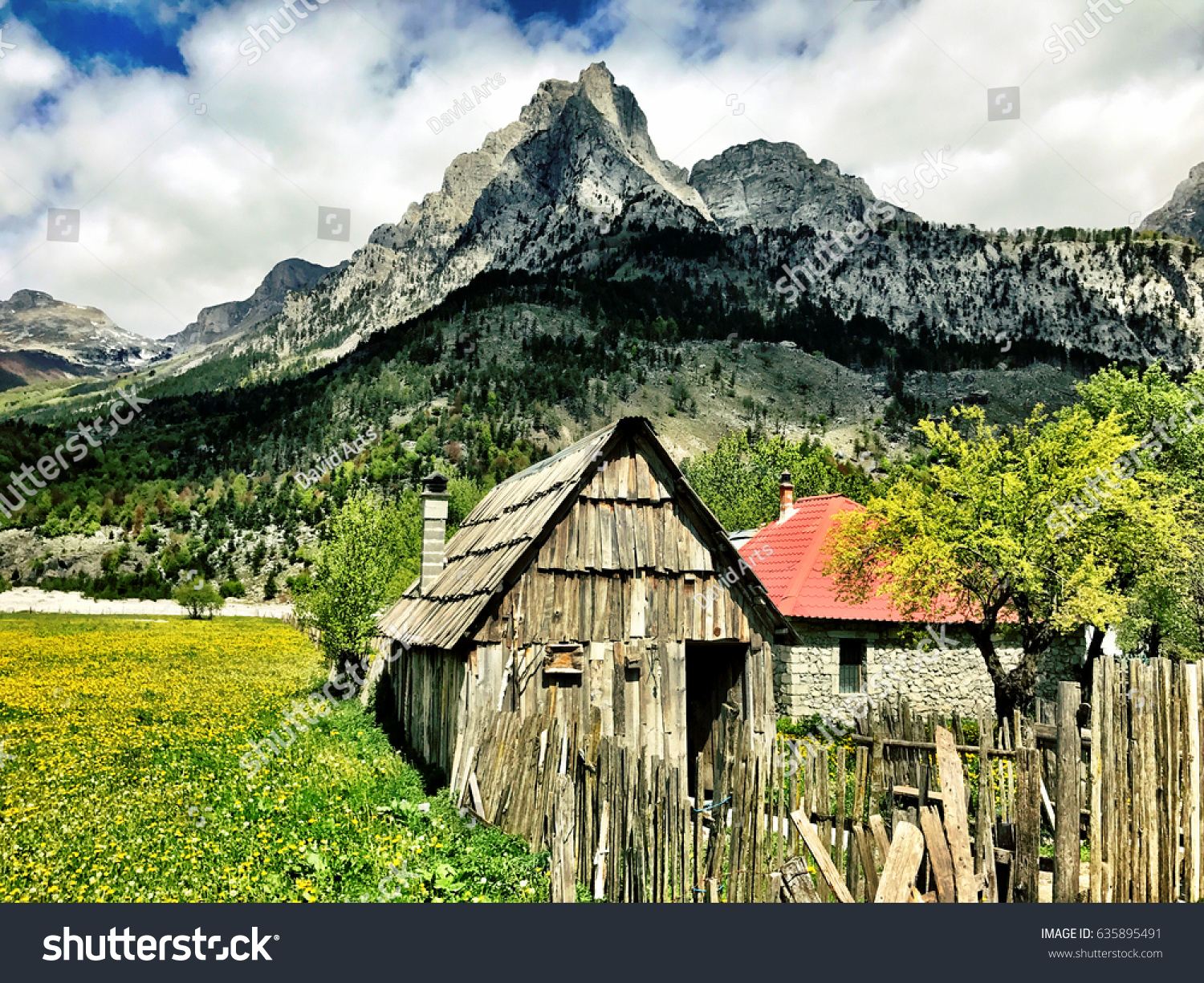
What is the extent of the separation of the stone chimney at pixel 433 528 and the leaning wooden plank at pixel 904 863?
12.5 m

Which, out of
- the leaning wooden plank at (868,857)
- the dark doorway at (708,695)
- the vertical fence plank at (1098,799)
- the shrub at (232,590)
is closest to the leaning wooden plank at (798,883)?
the leaning wooden plank at (868,857)

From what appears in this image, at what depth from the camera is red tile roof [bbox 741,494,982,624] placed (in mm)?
22391

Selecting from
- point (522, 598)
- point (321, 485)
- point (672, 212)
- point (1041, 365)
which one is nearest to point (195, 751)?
point (522, 598)

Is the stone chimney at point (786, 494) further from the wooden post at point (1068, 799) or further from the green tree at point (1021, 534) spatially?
the wooden post at point (1068, 799)

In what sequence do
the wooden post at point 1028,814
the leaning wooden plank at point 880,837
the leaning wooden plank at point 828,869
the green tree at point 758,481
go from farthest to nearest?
the green tree at point 758,481 → the leaning wooden plank at point 880,837 → the wooden post at point 1028,814 → the leaning wooden plank at point 828,869

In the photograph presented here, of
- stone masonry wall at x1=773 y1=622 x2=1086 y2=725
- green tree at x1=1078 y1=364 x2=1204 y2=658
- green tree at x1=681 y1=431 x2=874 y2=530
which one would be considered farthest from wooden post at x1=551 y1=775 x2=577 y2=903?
green tree at x1=681 y1=431 x2=874 y2=530

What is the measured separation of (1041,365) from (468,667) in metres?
156

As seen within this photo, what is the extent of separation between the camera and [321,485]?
3681 inches

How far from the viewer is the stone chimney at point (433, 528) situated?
1747 centimetres

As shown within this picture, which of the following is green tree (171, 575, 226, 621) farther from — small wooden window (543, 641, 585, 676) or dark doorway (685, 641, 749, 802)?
small wooden window (543, 641, 585, 676)

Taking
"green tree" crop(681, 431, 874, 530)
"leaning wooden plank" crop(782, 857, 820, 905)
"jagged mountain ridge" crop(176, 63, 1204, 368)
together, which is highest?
"jagged mountain ridge" crop(176, 63, 1204, 368)

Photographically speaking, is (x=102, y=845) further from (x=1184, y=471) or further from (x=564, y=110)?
(x=564, y=110)

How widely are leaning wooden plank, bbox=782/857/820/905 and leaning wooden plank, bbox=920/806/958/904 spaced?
0.92 meters

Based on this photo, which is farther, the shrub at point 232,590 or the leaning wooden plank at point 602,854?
the shrub at point 232,590
